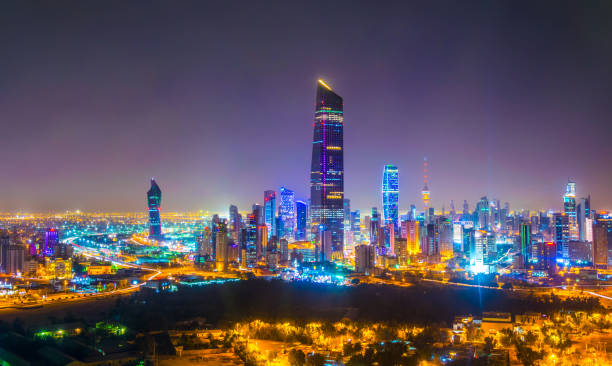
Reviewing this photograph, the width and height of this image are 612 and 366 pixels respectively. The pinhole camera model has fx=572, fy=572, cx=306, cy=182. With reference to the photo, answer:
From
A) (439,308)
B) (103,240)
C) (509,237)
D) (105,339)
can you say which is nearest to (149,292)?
(105,339)

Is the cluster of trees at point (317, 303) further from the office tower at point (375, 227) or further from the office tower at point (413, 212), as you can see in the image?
the office tower at point (413, 212)

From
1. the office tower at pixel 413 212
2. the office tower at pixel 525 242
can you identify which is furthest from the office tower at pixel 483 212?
the office tower at pixel 525 242

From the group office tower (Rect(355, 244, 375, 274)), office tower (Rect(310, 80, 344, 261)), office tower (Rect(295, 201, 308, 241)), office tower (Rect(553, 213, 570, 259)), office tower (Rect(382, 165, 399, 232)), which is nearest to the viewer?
office tower (Rect(355, 244, 375, 274))

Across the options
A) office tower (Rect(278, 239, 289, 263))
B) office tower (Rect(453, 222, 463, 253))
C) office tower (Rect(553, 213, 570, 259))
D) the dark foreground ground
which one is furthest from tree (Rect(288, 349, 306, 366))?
office tower (Rect(453, 222, 463, 253))

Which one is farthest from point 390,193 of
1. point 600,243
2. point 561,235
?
point 600,243

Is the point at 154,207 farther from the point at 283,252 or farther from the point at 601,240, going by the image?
the point at 601,240

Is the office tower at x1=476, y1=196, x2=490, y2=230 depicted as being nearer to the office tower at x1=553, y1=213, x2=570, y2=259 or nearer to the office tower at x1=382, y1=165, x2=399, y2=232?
the office tower at x1=382, y1=165, x2=399, y2=232
